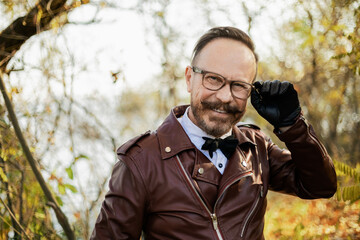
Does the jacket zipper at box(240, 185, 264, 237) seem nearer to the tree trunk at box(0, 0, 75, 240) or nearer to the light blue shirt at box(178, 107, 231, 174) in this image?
the light blue shirt at box(178, 107, 231, 174)

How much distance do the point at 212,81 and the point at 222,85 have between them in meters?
0.07

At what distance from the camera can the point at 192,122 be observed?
244 cm

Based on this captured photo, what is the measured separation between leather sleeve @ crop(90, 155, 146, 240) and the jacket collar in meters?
0.22

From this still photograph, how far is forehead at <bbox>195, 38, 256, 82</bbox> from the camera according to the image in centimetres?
228

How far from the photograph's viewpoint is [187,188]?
2133 millimetres

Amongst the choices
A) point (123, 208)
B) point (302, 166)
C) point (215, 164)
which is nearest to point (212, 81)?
point (215, 164)

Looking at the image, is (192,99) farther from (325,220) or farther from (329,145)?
(329,145)

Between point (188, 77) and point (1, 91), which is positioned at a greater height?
point (1, 91)

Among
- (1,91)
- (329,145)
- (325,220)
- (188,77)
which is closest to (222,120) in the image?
(188,77)

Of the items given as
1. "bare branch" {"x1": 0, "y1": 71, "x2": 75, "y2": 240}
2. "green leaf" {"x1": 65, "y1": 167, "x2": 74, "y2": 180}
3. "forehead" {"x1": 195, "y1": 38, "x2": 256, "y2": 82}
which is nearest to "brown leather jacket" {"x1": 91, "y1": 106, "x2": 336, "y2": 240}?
"forehead" {"x1": 195, "y1": 38, "x2": 256, "y2": 82}

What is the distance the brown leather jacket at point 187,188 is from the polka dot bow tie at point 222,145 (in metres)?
0.04

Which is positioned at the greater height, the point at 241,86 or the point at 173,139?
the point at 241,86

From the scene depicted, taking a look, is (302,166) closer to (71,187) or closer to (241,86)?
(241,86)

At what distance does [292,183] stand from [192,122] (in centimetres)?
76
